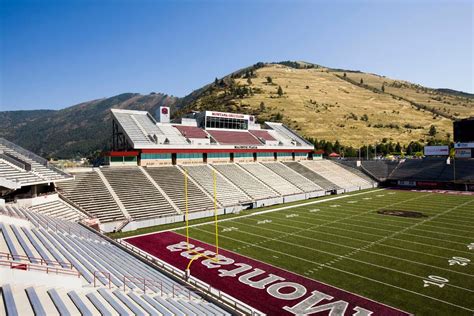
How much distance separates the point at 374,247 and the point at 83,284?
19.1m

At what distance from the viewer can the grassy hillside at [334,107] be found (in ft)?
378

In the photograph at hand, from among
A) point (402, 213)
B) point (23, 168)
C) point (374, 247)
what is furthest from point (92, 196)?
point (402, 213)

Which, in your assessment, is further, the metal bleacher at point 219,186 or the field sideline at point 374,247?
the metal bleacher at point 219,186

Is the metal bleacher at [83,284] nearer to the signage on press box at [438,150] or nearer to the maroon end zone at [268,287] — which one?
the maroon end zone at [268,287]

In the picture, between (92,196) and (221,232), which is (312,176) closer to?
(221,232)

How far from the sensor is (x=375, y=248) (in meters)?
22.4

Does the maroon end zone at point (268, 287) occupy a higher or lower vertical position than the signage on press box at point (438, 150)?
lower

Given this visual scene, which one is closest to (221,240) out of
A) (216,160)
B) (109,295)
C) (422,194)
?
(109,295)

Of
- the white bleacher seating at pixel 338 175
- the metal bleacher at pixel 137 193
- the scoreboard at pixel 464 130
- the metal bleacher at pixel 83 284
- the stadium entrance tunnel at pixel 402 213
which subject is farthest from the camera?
the scoreboard at pixel 464 130

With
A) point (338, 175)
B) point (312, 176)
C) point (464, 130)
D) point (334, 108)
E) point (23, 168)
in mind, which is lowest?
point (338, 175)

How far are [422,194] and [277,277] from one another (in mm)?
39779

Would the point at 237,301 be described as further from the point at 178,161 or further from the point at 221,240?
the point at 178,161

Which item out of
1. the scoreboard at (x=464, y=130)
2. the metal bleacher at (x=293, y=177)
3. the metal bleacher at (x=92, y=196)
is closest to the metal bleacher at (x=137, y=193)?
the metal bleacher at (x=92, y=196)

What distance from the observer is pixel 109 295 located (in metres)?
10.7
